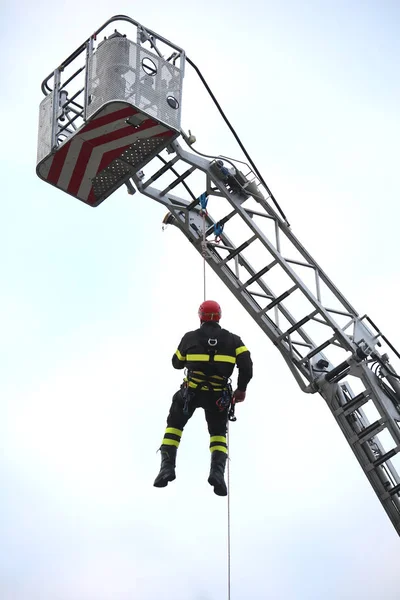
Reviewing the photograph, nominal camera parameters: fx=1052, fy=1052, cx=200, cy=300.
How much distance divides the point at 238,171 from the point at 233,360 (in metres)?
2.46

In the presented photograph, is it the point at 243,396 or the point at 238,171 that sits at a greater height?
the point at 238,171

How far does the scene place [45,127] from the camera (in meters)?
12.1

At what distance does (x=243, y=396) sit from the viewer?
12.0 meters

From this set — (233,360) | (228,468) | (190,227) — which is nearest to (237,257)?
(190,227)

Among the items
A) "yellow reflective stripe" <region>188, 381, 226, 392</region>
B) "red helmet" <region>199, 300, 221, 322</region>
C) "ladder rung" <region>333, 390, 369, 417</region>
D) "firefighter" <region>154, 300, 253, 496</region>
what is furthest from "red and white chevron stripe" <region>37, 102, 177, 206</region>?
"ladder rung" <region>333, 390, 369, 417</region>

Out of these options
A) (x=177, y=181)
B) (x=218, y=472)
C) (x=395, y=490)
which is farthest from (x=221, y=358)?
(x=395, y=490)

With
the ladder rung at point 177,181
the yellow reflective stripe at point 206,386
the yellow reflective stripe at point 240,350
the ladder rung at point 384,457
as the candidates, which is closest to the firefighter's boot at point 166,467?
the yellow reflective stripe at point 206,386

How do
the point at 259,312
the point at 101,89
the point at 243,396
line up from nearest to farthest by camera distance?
the point at 101,89
the point at 243,396
the point at 259,312

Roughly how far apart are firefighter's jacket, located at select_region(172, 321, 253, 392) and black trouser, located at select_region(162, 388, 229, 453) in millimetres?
167

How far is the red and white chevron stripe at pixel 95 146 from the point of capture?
1130cm

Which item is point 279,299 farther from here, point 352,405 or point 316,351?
point 352,405

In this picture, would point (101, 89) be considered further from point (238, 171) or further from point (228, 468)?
point (228, 468)

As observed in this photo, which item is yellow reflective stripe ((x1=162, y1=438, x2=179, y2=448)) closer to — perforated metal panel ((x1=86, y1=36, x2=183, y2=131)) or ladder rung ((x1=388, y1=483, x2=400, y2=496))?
ladder rung ((x1=388, y1=483, x2=400, y2=496))

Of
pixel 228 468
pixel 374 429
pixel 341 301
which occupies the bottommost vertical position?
pixel 228 468
